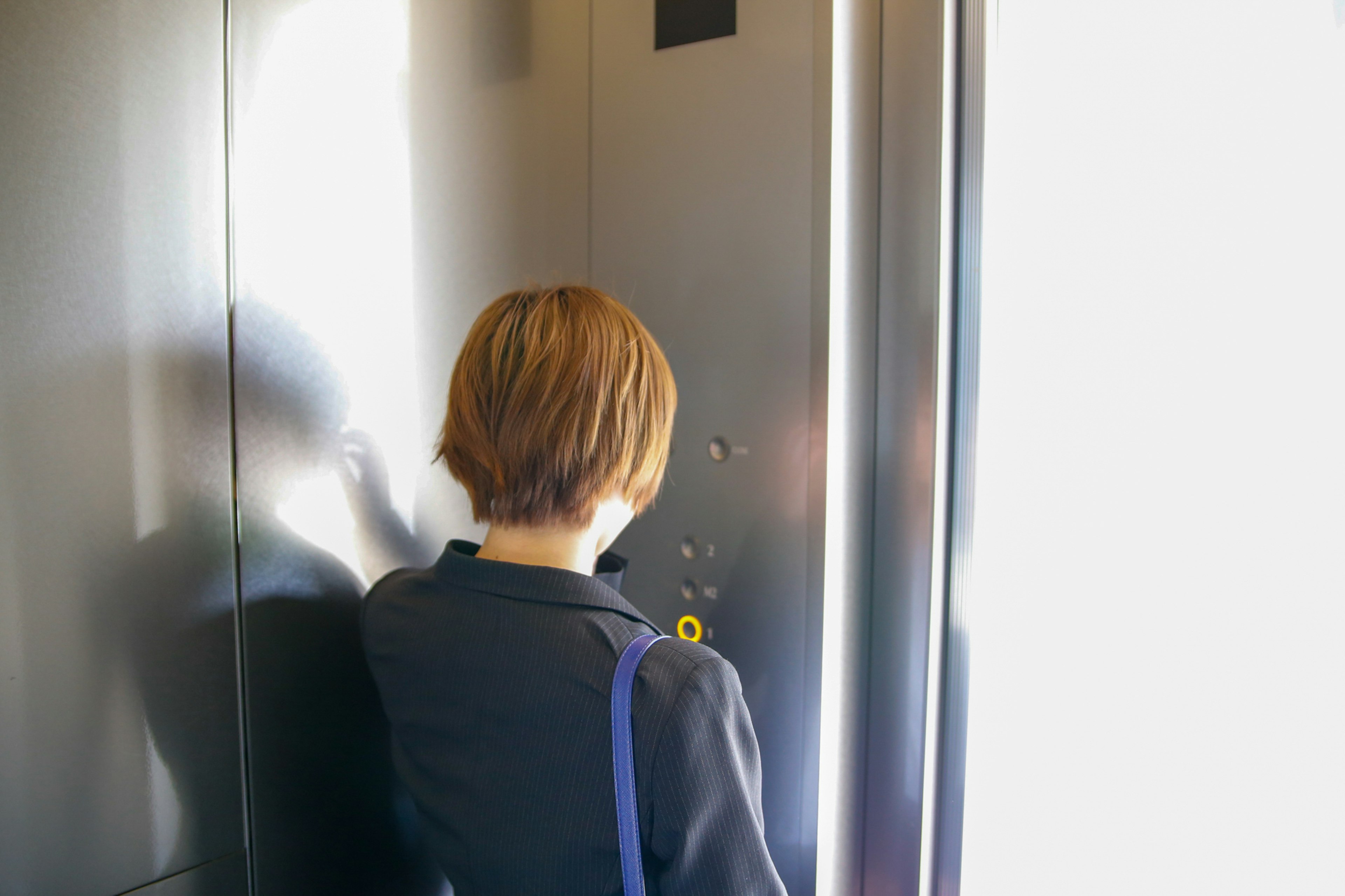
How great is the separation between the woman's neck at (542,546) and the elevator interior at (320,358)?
21cm

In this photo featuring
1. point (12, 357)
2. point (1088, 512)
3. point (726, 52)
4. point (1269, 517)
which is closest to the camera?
point (12, 357)

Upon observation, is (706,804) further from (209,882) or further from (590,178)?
(590,178)

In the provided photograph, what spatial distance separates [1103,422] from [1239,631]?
0.77 feet

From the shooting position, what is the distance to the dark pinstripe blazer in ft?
2.14

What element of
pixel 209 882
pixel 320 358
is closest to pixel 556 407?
pixel 320 358

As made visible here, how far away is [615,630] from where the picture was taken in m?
0.70

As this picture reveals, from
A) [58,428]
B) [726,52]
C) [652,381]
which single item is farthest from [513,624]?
[726,52]

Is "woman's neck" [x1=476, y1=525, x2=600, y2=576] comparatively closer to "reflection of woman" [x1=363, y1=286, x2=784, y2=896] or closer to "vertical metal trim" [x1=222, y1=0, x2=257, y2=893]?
"reflection of woman" [x1=363, y1=286, x2=784, y2=896]

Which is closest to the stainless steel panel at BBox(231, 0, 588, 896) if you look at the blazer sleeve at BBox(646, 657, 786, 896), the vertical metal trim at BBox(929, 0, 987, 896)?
A: the blazer sleeve at BBox(646, 657, 786, 896)

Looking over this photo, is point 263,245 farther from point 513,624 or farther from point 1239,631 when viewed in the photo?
point 1239,631

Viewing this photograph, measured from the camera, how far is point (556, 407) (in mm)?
781

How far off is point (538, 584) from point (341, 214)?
0.46 m

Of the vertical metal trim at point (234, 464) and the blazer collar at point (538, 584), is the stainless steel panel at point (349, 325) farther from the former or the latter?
the blazer collar at point (538, 584)

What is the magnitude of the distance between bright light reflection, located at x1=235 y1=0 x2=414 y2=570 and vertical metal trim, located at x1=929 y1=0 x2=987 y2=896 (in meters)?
0.63
